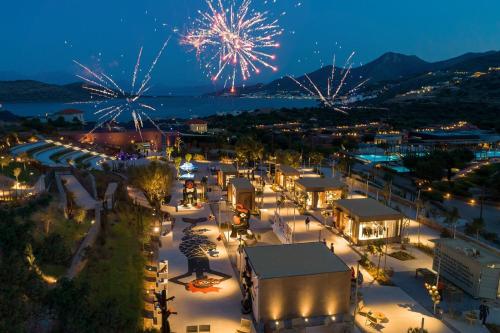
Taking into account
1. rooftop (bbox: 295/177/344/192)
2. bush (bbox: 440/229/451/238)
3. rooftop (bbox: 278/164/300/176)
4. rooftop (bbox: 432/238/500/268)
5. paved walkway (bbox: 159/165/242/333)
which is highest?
rooftop (bbox: 278/164/300/176)

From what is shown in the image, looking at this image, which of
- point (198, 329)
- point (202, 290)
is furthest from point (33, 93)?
point (198, 329)

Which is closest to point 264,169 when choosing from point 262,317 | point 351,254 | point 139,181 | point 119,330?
point 139,181

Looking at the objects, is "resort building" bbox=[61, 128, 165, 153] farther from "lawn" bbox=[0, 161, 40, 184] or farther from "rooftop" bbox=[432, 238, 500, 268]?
"rooftop" bbox=[432, 238, 500, 268]

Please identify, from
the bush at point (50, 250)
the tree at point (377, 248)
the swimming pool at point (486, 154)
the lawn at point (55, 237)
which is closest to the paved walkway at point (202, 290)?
the lawn at point (55, 237)

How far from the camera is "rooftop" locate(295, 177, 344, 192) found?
2388 cm

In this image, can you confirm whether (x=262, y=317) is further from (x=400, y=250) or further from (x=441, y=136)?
(x=441, y=136)

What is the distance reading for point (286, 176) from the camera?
28.2 m

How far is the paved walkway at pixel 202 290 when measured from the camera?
1186cm

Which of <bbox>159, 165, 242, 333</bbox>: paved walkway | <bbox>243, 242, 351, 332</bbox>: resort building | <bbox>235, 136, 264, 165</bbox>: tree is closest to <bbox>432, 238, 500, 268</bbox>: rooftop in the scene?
<bbox>243, 242, 351, 332</bbox>: resort building

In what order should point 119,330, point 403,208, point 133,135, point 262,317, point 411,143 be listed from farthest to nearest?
point 411,143, point 133,135, point 403,208, point 262,317, point 119,330

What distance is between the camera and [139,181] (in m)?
24.5

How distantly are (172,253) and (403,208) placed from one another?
552 inches

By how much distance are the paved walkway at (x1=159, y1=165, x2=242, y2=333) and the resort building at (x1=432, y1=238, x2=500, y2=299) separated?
6968 mm

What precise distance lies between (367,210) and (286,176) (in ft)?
31.7
